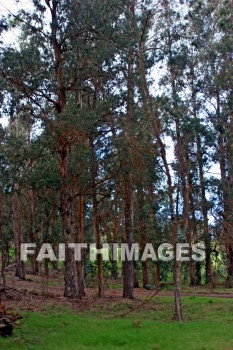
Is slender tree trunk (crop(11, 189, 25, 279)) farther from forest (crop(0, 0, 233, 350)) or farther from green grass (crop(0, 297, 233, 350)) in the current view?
green grass (crop(0, 297, 233, 350))

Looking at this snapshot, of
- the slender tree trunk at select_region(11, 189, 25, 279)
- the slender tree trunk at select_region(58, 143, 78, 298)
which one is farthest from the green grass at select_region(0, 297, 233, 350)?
the slender tree trunk at select_region(11, 189, 25, 279)

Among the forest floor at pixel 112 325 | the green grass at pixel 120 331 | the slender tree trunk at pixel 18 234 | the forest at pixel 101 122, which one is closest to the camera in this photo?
the green grass at pixel 120 331

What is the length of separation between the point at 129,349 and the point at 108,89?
43.0 ft

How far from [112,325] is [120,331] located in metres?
1.17

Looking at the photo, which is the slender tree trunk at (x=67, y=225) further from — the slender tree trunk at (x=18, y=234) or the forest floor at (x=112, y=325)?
the slender tree trunk at (x=18, y=234)

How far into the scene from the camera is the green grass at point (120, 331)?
10578mm

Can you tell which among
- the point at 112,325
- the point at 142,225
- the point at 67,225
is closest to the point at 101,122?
the point at 67,225

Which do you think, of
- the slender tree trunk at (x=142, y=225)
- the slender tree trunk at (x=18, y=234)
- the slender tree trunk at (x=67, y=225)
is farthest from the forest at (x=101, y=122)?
the slender tree trunk at (x=18, y=234)

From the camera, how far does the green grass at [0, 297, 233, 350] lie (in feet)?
34.7

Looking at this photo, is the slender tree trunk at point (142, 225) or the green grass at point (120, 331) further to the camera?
the slender tree trunk at point (142, 225)

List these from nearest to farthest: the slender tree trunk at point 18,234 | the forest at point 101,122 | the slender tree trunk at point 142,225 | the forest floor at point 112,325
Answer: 1. the forest floor at point 112,325
2. the forest at point 101,122
3. the slender tree trunk at point 142,225
4. the slender tree trunk at point 18,234

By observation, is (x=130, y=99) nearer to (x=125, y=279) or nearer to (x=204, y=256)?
(x=125, y=279)

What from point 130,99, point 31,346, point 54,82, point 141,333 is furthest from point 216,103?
point 31,346

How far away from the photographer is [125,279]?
21609mm
